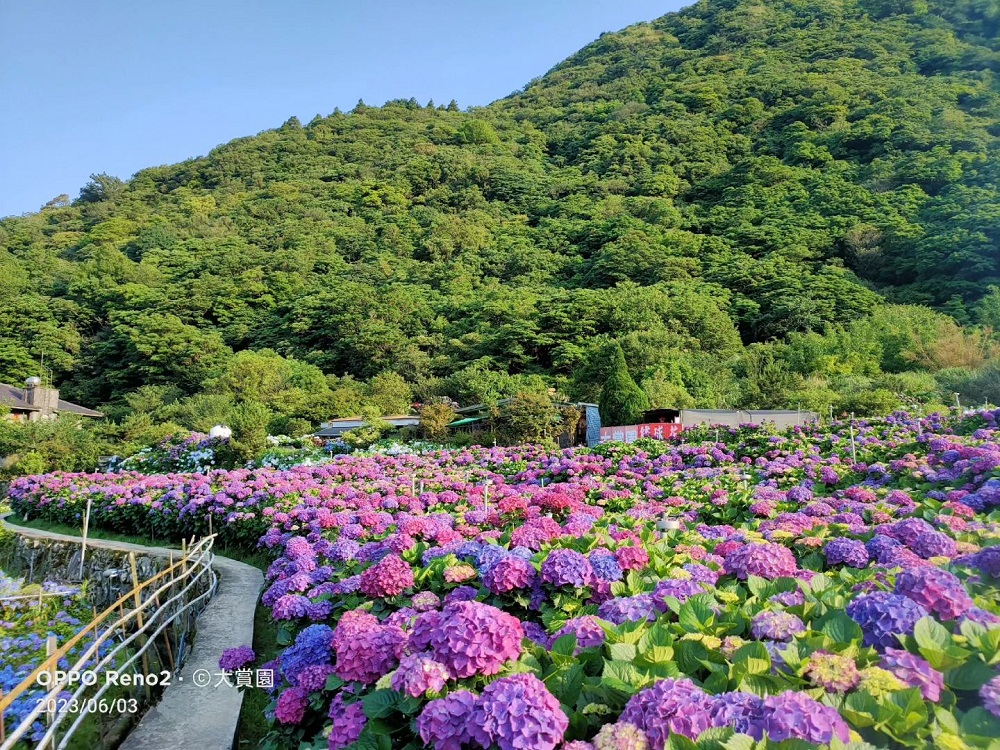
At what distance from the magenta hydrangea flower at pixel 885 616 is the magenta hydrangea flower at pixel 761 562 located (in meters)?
0.73

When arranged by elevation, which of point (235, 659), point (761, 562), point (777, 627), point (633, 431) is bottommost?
point (633, 431)

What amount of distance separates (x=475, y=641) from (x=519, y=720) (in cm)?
47

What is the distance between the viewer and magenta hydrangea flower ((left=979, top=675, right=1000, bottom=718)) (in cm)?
166

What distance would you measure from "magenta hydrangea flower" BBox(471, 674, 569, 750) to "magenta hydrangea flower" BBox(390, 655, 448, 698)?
333 millimetres

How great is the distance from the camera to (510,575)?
115 inches

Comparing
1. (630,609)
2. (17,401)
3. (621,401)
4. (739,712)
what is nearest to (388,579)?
(630,609)

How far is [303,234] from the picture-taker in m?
61.7

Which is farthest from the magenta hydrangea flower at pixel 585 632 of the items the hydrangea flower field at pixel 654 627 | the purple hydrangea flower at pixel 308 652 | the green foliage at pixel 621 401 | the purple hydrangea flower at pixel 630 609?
the green foliage at pixel 621 401

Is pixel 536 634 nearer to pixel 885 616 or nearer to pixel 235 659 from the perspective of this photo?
pixel 885 616

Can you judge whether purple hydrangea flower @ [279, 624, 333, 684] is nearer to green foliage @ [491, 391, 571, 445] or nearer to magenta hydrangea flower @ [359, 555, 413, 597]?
magenta hydrangea flower @ [359, 555, 413, 597]

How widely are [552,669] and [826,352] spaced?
111 ft

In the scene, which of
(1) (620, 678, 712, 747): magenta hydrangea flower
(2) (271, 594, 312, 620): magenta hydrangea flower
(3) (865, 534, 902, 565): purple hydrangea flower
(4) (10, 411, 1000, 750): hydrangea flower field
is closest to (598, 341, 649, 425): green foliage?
(4) (10, 411, 1000, 750): hydrangea flower field

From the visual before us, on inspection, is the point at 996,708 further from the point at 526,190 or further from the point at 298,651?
the point at 526,190

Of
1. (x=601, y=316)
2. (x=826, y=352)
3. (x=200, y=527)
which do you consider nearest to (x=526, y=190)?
(x=601, y=316)
